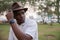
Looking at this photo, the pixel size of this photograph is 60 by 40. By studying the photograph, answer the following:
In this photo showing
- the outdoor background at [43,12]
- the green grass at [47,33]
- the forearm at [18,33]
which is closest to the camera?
the forearm at [18,33]

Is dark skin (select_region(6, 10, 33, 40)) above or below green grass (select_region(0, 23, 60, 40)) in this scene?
above

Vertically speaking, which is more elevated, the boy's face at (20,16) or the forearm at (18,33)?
the boy's face at (20,16)

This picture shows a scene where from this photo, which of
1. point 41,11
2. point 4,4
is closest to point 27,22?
point 4,4

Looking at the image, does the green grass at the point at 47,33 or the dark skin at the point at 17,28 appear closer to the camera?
the dark skin at the point at 17,28

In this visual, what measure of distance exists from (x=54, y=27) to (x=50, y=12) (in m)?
0.53

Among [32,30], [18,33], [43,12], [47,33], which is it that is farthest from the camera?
[47,33]

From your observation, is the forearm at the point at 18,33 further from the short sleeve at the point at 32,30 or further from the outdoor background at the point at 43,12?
the outdoor background at the point at 43,12

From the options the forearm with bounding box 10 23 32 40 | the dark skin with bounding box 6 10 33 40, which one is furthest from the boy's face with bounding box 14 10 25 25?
the forearm with bounding box 10 23 32 40

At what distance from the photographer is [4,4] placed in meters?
3.75

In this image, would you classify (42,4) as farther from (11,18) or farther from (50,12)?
(11,18)

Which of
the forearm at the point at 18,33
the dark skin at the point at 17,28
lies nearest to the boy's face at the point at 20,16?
the dark skin at the point at 17,28

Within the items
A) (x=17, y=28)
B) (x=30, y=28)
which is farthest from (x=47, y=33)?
(x=17, y=28)

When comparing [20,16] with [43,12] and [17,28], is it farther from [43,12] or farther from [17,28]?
[43,12]

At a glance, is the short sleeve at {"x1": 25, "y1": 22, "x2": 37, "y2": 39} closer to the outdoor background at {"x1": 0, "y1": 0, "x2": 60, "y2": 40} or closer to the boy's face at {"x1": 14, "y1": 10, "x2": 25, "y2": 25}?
the boy's face at {"x1": 14, "y1": 10, "x2": 25, "y2": 25}
